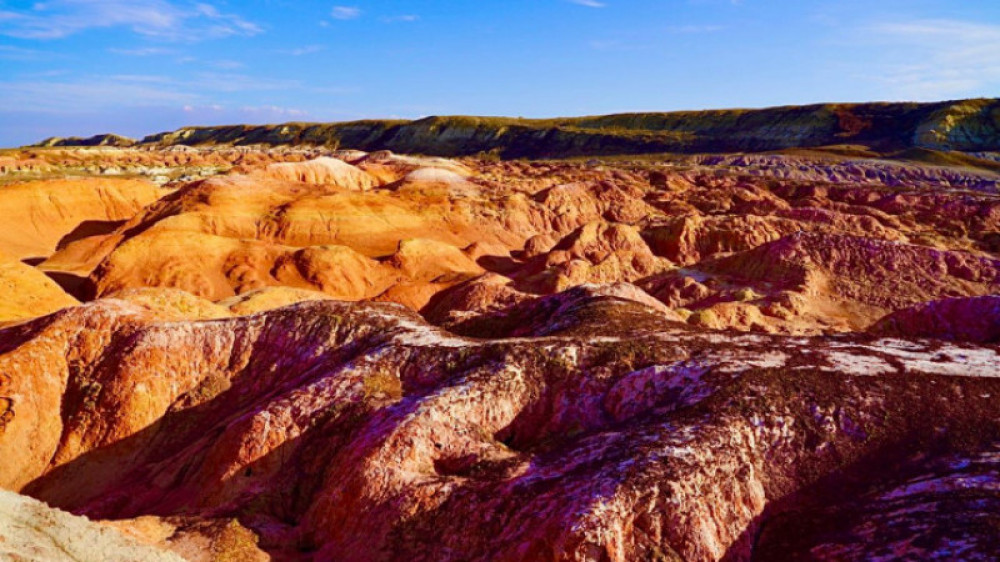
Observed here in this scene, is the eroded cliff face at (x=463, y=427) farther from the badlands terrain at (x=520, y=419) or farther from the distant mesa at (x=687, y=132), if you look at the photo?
the distant mesa at (x=687, y=132)

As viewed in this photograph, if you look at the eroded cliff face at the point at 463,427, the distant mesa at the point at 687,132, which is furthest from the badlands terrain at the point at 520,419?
the distant mesa at the point at 687,132

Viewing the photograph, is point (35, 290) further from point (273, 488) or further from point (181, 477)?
point (273, 488)

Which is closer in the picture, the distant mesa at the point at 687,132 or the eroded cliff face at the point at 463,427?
the eroded cliff face at the point at 463,427

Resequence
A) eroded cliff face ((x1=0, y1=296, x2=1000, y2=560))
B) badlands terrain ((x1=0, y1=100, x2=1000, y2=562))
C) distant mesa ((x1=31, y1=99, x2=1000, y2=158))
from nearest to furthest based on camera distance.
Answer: badlands terrain ((x1=0, y1=100, x2=1000, y2=562)) → eroded cliff face ((x1=0, y1=296, x2=1000, y2=560)) → distant mesa ((x1=31, y1=99, x2=1000, y2=158))

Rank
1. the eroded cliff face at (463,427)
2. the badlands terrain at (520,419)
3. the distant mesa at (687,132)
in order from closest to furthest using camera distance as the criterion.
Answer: the badlands terrain at (520,419) → the eroded cliff face at (463,427) → the distant mesa at (687,132)

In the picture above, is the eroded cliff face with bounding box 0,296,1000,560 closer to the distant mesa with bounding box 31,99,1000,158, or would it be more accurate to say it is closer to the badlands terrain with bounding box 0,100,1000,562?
the badlands terrain with bounding box 0,100,1000,562

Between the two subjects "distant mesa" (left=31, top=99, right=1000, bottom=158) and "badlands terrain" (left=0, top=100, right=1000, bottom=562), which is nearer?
"badlands terrain" (left=0, top=100, right=1000, bottom=562)

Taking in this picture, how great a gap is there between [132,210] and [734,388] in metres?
67.1

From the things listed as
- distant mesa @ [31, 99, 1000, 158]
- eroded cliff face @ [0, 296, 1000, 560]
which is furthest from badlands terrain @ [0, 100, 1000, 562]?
distant mesa @ [31, 99, 1000, 158]

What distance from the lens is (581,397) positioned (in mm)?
12227

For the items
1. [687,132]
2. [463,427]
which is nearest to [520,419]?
[463,427]

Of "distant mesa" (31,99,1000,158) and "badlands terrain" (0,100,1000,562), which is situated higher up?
"distant mesa" (31,99,1000,158)

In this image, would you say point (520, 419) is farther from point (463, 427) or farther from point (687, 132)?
point (687, 132)

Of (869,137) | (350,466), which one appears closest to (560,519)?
(350,466)
